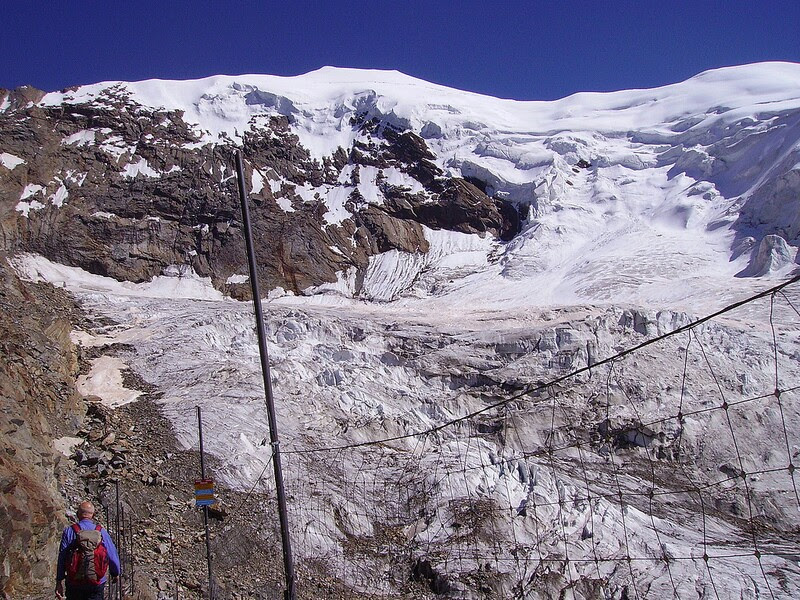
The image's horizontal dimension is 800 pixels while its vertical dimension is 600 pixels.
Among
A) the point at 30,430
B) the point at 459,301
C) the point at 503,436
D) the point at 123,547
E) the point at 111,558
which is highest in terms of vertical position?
the point at 459,301

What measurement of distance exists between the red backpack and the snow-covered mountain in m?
3.10

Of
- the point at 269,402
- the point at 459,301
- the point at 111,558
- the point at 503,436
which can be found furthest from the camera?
the point at 459,301

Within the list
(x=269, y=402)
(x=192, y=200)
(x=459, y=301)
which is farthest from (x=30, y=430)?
(x=192, y=200)

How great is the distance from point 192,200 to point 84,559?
151ft

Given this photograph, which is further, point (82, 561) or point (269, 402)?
point (269, 402)

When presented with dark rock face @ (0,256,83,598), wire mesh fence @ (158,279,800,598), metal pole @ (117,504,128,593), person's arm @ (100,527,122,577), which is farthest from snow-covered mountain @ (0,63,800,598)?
metal pole @ (117,504,128,593)

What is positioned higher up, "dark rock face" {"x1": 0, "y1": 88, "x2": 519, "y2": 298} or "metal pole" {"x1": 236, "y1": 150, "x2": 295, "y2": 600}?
"dark rock face" {"x1": 0, "y1": 88, "x2": 519, "y2": 298}

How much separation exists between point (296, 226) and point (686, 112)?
118 feet

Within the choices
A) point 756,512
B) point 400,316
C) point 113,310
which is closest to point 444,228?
point 400,316

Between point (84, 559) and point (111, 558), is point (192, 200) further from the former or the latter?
point (84, 559)

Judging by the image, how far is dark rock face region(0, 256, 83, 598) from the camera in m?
8.77

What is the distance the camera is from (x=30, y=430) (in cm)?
1254

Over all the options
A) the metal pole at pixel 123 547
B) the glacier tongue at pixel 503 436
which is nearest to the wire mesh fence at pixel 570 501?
the glacier tongue at pixel 503 436

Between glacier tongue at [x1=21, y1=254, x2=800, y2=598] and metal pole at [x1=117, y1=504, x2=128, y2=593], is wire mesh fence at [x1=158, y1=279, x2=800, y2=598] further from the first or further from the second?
metal pole at [x1=117, y1=504, x2=128, y2=593]
